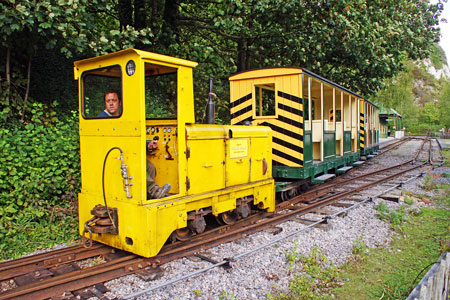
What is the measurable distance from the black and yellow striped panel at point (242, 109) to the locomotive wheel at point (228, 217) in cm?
275

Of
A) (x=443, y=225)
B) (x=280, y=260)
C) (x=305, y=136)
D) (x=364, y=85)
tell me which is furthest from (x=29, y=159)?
(x=364, y=85)

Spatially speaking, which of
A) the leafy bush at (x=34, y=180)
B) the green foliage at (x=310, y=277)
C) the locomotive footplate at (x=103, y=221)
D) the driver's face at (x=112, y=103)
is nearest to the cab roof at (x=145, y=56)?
the driver's face at (x=112, y=103)

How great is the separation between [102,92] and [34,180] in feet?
6.25

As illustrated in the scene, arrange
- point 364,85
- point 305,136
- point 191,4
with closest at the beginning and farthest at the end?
1. point 305,136
2. point 191,4
3. point 364,85

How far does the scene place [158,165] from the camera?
5.39m

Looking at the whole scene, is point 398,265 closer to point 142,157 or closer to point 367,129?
point 142,157

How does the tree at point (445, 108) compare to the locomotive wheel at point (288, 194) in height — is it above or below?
above

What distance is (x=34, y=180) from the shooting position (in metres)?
5.52

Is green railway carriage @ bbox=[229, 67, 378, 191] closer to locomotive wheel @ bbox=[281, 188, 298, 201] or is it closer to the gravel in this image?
locomotive wheel @ bbox=[281, 188, 298, 201]

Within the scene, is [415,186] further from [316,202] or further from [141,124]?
[141,124]

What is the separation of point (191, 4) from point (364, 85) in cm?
850

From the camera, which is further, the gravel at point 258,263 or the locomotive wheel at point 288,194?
the locomotive wheel at point 288,194

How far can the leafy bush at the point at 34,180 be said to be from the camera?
5238 mm

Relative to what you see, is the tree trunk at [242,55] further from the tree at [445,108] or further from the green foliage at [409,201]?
the tree at [445,108]
